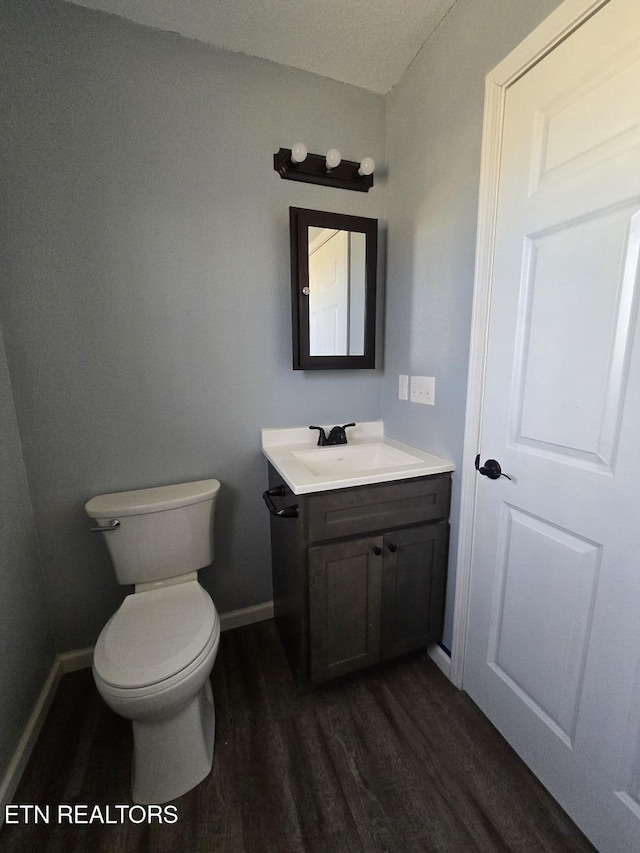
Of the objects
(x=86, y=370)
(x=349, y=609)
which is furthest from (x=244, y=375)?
(x=349, y=609)

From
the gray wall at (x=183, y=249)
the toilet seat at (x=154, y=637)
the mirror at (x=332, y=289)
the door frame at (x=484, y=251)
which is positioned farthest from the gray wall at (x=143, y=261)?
the door frame at (x=484, y=251)

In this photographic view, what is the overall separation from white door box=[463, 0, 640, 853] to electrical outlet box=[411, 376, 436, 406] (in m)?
0.30

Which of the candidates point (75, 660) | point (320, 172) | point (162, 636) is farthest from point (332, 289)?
point (75, 660)

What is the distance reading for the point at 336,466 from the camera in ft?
5.47

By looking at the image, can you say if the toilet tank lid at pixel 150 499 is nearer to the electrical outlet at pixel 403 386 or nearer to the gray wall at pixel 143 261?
the gray wall at pixel 143 261

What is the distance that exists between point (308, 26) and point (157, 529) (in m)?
1.98

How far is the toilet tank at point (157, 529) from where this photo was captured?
1.33 meters

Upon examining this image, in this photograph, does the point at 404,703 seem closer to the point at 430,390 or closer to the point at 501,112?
the point at 430,390

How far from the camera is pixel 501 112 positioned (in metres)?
1.08

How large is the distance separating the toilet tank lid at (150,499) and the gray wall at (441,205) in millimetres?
979

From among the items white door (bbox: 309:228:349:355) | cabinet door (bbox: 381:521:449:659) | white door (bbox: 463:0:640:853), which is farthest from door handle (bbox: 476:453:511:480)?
white door (bbox: 309:228:349:355)

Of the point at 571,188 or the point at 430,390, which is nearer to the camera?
the point at 571,188

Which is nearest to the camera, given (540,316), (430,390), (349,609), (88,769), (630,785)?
(630,785)

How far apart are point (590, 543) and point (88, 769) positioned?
173 centimetres
